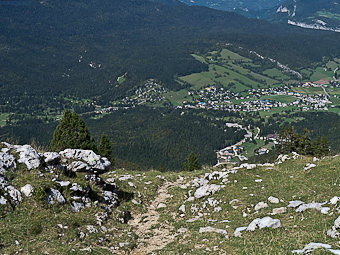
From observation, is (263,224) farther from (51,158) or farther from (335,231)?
(51,158)

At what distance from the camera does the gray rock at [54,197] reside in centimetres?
2014

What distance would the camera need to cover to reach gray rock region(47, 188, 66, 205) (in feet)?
66.1

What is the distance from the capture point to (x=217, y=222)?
20.8 metres

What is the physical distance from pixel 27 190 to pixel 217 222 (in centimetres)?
1249

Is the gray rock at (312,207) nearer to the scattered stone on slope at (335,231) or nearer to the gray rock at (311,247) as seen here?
the scattered stone on slope at (335,231)

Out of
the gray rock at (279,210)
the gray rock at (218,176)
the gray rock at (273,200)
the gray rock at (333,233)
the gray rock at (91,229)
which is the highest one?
the gray rock at (333,233)

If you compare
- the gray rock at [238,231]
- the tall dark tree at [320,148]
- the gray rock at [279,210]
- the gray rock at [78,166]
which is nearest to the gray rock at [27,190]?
the gray rock at [78,166]

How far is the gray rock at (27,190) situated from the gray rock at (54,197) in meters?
1.11

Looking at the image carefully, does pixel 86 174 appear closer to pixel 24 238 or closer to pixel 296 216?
pixel 24 238

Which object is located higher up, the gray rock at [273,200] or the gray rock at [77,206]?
the gray rock at [273,200]

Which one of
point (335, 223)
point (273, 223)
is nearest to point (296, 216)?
point (273, 223)

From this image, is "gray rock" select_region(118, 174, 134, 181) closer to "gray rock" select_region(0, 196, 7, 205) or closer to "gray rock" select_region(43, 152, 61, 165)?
"gray rock" select_region(43, 152, 61, 165)

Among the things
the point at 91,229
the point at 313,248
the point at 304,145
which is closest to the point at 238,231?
the point at 313,248

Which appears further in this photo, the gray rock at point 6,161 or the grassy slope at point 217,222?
the gray rock at point 6,161
